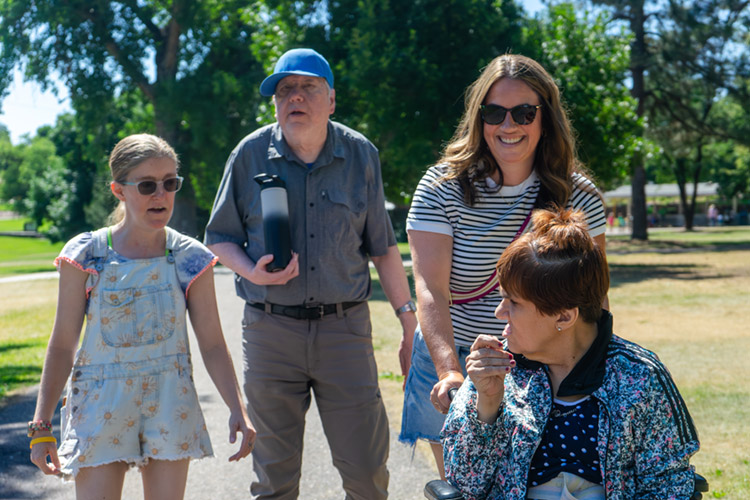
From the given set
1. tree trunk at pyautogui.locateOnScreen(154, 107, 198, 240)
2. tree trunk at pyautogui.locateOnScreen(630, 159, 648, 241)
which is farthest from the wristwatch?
tree trunk at pyautogui.locateOnScreen(630, 159, 648, 241)

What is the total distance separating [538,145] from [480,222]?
40 centimetres

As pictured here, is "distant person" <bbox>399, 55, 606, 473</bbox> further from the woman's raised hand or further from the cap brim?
the cap brim

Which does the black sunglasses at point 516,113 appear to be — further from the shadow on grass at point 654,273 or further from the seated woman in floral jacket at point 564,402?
the shadow on grass at point 654,273

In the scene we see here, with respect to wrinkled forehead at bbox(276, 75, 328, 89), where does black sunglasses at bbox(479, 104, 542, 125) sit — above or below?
below

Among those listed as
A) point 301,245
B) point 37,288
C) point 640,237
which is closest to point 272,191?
point 301,245

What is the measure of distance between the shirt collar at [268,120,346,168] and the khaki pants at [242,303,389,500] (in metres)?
0.74

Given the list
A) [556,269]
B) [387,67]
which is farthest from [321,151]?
[387,67]

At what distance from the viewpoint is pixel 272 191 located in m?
3.46

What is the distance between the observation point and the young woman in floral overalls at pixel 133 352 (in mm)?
2936

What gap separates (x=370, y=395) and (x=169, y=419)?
1079mm

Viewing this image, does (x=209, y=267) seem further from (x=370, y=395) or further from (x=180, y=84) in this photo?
(x=180, y=84)

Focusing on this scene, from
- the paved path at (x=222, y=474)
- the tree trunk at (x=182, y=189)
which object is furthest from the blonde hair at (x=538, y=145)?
the tree trunk at (x=182, y=189)

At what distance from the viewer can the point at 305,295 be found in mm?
3639

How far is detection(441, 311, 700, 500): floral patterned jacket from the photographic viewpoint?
2.12 m
